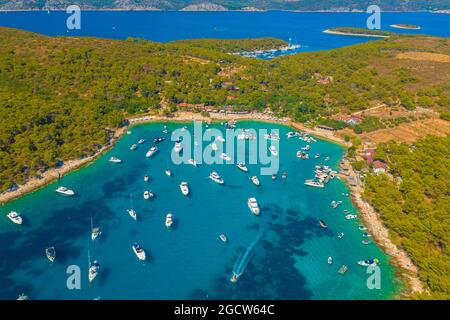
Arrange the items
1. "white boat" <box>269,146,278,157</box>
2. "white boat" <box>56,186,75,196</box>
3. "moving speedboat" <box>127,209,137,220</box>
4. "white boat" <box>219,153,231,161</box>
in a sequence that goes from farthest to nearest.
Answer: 1. "white boat" <box>269,146,278,157</box>
2. "white boat" <box>219,153,231,161</box>
3. "white boat" <box>56,186,75,196</box>
4. "moving speedboat" <box>127,209,137,220</box>

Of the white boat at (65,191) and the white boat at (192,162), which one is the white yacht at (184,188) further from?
the white boat at (65,191)

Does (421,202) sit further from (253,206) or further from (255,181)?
(255,181)

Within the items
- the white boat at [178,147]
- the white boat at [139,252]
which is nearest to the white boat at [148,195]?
the white boat at [139,252]

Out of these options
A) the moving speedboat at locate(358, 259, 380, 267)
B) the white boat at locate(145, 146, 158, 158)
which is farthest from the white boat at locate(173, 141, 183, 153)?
the moving speedboat at locate(358, 259, 380, 267)

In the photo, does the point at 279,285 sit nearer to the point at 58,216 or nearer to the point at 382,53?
the point at 58,216

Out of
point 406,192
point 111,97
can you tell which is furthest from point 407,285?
point 111,97

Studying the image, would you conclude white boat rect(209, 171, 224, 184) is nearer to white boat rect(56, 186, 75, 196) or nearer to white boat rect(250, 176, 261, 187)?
white boat rect(250, 176, 261, 187)
